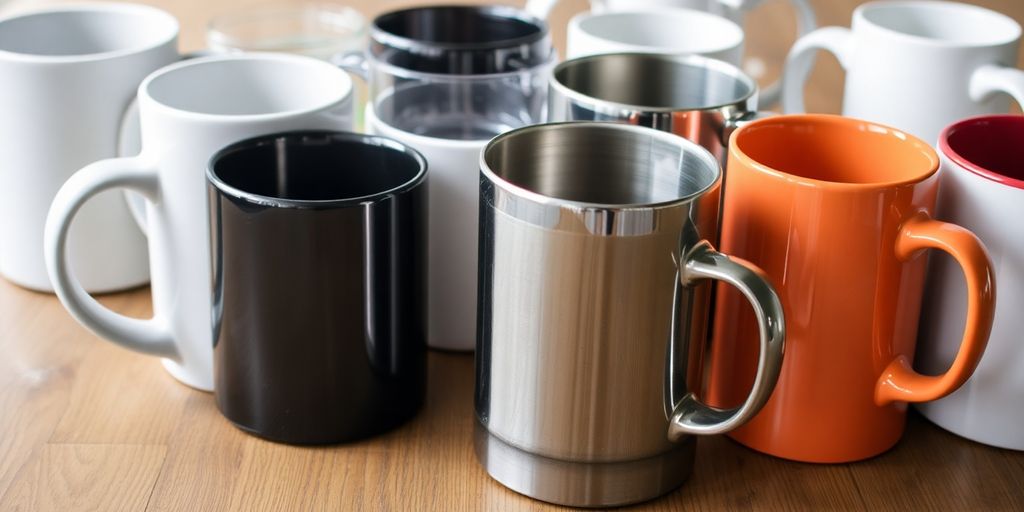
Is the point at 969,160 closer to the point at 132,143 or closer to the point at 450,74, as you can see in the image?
the point at 450,74

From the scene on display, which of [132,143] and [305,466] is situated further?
[132,143]

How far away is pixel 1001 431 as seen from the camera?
1.88 ft

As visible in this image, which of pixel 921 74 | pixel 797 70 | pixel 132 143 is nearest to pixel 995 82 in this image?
pixel 921 74

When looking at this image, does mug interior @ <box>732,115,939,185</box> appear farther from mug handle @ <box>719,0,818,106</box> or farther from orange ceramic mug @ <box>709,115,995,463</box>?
mug handle @ <box>719,0,818,106</box>

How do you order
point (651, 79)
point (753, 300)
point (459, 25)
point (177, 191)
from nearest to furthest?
point (753, 300) < point (177, 191) < point (651, 79) < point (459, 25)

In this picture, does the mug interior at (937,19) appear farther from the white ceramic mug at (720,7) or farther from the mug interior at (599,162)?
the mug interior at (599,162)

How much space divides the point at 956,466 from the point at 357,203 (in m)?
0.31

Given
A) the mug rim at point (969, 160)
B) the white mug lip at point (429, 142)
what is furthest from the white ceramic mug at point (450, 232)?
the mug rim at point (969, 160)

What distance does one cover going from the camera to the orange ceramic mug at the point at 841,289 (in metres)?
0.51

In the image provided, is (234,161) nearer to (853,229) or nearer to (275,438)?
(275,438)

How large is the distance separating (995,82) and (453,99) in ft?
1.04

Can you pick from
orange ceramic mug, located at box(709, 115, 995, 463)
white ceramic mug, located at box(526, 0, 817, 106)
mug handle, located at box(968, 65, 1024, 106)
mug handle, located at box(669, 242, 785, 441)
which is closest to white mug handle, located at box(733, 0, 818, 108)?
white ceramic mug, located at box(526, 0, 817, 106)

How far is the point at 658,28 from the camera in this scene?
32.1 inches

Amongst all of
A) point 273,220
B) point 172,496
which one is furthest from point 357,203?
point 172,496
